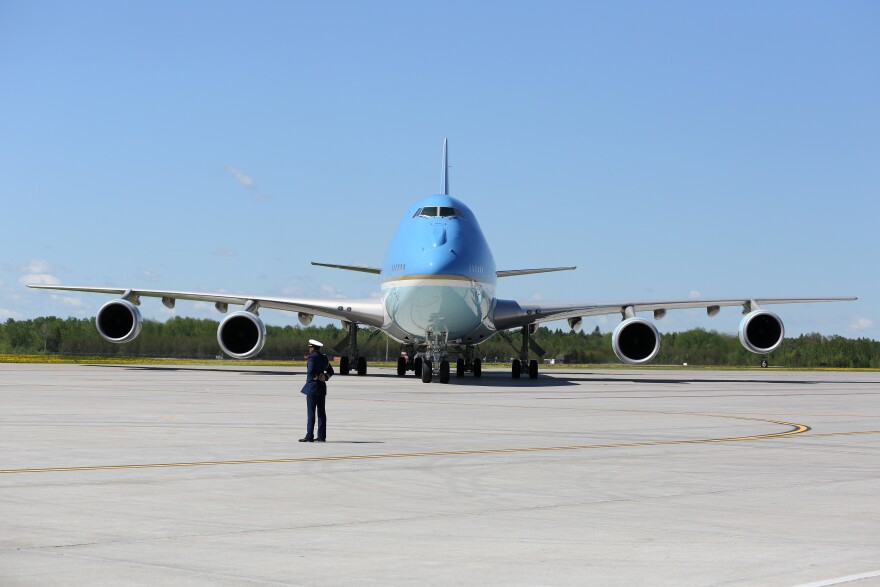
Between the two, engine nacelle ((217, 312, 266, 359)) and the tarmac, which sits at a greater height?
engine nacelle ((217, 312, 266, 359))

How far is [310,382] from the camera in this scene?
15664 millimetres

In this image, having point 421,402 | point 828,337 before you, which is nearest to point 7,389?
point 421,402

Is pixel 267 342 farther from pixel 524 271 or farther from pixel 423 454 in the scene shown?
pixel 423 454

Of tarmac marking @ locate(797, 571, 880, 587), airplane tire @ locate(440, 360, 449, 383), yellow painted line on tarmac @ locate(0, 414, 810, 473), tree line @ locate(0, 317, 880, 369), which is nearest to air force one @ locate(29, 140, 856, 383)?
airplane tire @ locate(440, 360, 449, 383)

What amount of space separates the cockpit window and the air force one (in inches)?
1.7

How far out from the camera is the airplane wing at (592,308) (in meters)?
40.3

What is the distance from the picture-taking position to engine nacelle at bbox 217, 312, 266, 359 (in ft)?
128

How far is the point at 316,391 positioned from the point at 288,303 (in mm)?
25252

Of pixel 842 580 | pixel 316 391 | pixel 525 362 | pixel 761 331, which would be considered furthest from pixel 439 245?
pixel 842 580

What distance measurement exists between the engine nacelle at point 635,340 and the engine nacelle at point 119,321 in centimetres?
1597

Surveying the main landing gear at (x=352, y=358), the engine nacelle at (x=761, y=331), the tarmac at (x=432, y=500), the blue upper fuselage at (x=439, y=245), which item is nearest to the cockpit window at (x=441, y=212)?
the blue upper fuselage at (x=439, y=245)

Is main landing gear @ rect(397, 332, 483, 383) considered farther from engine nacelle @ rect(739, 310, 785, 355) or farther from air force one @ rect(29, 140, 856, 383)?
engine nacelle @ rect(739, 310, 785, 355)

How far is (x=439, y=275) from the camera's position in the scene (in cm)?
3409

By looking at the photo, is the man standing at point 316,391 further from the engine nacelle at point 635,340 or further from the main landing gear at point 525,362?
the main landing gear at point 525,362
